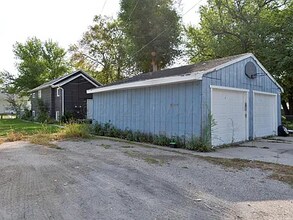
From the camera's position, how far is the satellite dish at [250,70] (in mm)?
10508

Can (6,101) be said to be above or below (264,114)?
above

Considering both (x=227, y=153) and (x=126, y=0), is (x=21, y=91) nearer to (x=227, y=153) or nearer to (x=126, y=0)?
(x=126, y=0)

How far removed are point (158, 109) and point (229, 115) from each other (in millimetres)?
2556

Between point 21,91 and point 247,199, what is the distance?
122 ft

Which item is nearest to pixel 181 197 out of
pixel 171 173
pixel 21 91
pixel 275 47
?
pixel 171 173

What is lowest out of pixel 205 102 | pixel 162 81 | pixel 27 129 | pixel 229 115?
pixel 27 129

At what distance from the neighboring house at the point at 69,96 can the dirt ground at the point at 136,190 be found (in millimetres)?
16277

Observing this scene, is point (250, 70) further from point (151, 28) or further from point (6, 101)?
point (6, 101)

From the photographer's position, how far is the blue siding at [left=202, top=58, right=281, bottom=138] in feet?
27.6

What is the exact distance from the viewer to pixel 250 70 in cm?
1066

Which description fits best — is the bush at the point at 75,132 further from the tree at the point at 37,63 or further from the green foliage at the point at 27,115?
the tree at the point at 37,63

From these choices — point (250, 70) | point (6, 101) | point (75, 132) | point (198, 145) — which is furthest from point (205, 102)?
point (6, 101)

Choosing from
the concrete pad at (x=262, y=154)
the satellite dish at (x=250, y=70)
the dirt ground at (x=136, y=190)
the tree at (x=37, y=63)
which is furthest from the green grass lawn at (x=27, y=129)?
the tree at (x=37, y=63)

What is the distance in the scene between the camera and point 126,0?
2130 centimetres
